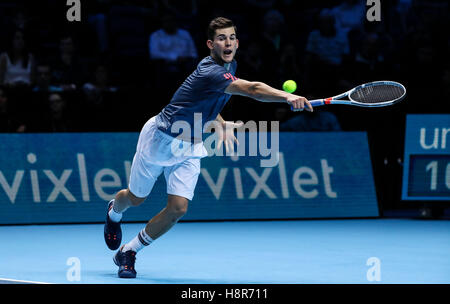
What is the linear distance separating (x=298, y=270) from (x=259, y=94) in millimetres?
1794

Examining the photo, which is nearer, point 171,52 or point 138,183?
point 138,183

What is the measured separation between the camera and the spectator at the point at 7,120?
10555 mm

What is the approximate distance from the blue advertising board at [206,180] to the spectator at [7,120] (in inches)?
11.6

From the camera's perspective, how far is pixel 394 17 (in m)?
14.4

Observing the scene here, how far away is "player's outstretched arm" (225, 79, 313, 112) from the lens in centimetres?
553

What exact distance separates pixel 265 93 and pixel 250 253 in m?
2.64

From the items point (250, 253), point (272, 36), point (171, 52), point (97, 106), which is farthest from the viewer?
point (272, 36)

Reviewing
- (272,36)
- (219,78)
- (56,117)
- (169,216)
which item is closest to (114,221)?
(169,216)

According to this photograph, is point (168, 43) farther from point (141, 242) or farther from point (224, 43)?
point (141, 242)

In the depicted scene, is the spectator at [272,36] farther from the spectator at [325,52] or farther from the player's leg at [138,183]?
the player's leg at [138,183]

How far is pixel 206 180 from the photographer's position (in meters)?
10.7

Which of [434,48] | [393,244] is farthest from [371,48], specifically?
[393,244]

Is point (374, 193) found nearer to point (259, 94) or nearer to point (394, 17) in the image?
point (394, 17)

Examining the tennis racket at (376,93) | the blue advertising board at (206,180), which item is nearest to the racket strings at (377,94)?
the tennis racket at (376,93)
